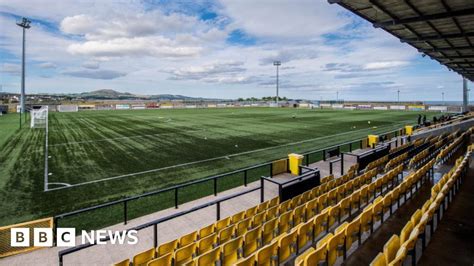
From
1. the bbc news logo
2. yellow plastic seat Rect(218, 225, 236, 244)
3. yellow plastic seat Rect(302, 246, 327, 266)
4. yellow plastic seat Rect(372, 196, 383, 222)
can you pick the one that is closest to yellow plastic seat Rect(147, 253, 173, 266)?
yellow plastic seat Rect(218, 225, 236, 244)

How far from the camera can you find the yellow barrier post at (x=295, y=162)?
11805 mm

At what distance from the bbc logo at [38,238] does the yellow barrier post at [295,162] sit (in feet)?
27.1

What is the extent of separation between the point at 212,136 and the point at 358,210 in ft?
64.0

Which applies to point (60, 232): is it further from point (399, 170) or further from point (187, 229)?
point (399, 170)

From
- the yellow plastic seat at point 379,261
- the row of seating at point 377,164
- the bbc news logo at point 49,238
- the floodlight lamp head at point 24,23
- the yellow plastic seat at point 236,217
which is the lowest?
the bbc news logo at point 49,238

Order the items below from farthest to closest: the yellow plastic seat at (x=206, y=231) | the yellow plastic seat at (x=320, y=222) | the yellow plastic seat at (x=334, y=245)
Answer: the yellow plastic seat at (x=206, y=231) → the yellow plastic seat at (x=320, y=222) → the yellow plastic seat at (x=334, y=245)

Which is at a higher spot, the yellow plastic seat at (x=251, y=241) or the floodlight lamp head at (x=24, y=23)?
the floodlight lamp head at (x=24, y=23)

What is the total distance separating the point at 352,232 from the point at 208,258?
116 inches

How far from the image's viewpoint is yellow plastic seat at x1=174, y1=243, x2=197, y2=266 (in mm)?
5164

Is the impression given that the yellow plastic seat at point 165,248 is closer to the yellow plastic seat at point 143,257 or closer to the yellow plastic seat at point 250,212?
the yellow plastic seat at point 143,257

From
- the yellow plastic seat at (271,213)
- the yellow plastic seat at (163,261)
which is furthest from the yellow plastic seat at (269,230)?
the yellow plastic seat at (163,261)

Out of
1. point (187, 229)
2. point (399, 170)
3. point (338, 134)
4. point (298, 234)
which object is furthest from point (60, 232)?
point (338, 134)

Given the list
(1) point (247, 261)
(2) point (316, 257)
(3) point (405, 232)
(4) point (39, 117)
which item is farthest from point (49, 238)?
(4) point (39, 117)

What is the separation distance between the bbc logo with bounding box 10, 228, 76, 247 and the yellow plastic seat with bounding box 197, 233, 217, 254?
3.63 m
